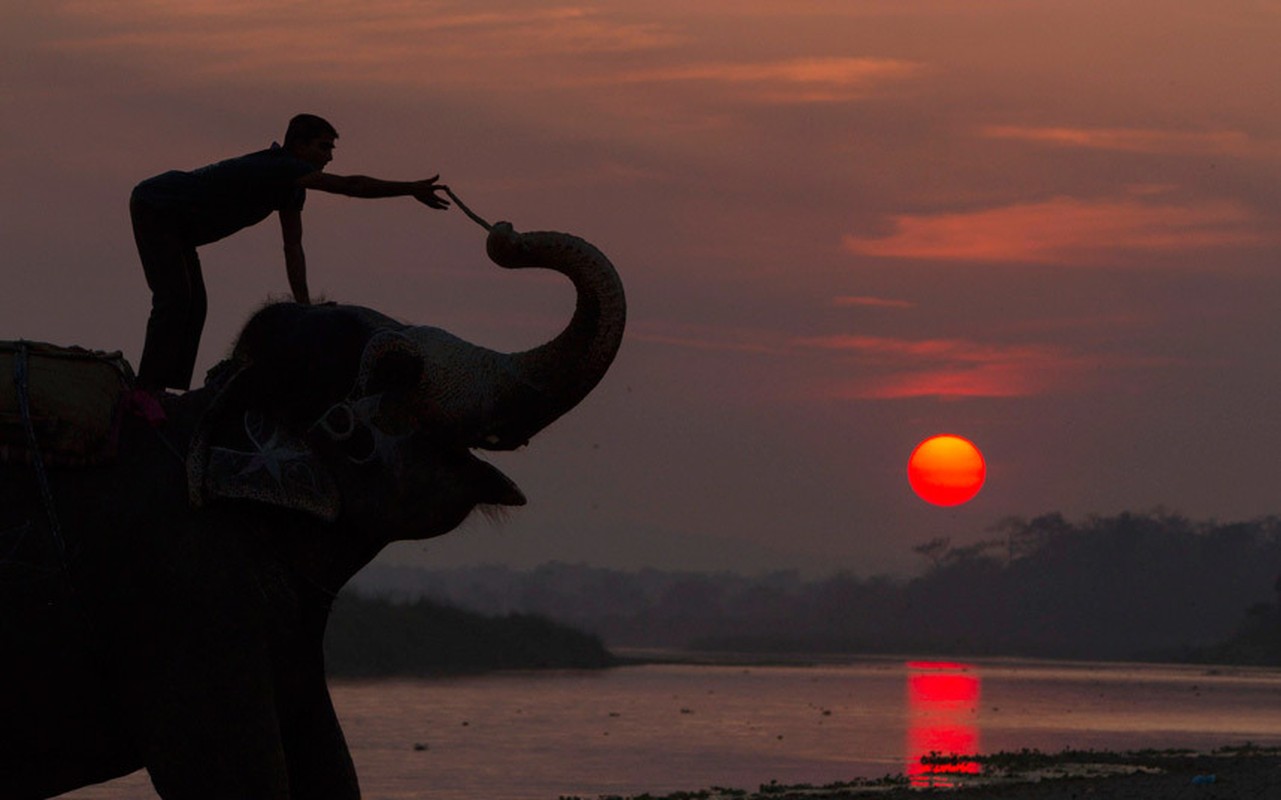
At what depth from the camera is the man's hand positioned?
7629 mm

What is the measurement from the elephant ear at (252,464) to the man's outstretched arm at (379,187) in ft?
2.53

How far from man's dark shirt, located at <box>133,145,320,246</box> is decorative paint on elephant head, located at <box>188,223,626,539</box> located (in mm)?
525

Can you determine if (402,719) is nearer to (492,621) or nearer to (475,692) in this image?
(475,692)

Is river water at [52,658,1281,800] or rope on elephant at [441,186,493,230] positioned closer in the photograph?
rope on elephant at [441,186,493,230]

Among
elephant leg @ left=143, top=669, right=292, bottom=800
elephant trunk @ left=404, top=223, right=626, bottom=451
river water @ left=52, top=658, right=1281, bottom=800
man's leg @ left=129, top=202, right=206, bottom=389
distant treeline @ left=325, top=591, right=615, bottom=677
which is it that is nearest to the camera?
elephant leg @ left=143, top=669, right=292, bottom=800

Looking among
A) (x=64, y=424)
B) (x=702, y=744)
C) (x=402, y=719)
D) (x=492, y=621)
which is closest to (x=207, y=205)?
(x=64, y=424)

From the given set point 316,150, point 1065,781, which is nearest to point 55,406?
point 316,150

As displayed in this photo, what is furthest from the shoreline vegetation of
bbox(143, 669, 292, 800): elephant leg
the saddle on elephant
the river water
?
the saddle on elephant

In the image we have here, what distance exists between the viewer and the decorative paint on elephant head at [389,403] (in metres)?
7.17

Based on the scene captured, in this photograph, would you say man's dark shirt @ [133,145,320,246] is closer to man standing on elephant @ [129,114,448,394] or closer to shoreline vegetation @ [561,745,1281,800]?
man standing on elephant @ [129,114,448,394]

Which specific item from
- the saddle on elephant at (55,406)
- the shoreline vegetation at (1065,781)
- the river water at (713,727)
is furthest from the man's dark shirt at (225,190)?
the river water at (713,727)

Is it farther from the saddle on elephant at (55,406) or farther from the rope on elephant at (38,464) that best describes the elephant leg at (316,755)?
the saddle on elephant at (55,406)

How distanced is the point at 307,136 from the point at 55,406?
57.8 inches

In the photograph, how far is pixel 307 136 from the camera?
26.2 ft
